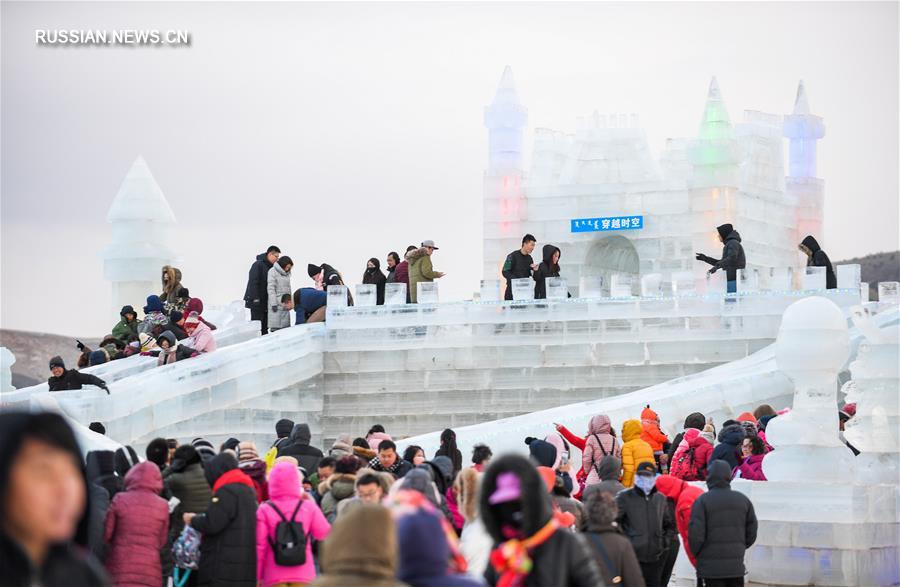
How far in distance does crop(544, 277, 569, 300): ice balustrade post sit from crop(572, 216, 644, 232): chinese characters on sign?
320 inches

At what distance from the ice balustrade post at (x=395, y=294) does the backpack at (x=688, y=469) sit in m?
12.0

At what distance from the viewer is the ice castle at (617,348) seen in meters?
15.4

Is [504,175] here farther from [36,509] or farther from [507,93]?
[36,509]

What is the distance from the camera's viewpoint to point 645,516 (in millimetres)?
12289

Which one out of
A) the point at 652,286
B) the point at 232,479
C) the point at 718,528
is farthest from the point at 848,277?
the point at 232,479

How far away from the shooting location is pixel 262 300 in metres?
27.2

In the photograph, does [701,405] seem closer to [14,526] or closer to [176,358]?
[176,358]

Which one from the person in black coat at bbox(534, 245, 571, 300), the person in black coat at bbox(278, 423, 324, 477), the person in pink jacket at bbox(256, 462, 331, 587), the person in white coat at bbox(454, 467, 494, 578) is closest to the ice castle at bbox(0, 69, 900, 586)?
the person in black coat at bbox(534, 245, 571, 300)

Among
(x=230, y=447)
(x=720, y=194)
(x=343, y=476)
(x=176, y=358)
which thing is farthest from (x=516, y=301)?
(x=343, y=476)

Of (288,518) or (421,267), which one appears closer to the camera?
(288,518)

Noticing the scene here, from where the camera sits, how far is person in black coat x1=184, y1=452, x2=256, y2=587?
11109mm

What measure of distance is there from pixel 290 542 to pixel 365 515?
4965 mm

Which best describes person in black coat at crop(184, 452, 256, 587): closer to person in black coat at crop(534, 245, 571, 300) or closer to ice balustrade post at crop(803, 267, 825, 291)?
person in black coat at crop(534, 245, 571, 300)

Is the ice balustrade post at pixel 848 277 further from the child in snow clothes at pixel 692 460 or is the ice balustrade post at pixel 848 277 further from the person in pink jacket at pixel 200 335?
the child in snow clothes at pixel 692 460
